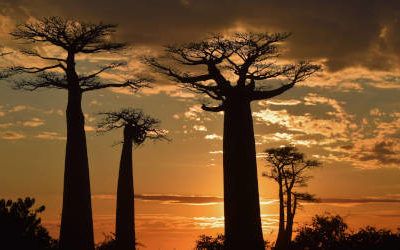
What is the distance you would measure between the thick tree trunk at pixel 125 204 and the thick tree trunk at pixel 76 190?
571cm

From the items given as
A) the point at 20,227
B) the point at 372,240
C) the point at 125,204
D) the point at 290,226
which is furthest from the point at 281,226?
the point at 20,227

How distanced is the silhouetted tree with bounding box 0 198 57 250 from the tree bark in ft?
26.2

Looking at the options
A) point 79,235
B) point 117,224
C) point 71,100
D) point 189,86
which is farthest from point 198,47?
point 117,224

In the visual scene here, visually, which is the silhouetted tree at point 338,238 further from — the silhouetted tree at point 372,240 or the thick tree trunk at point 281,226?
the thick tree trunk at point 281,226

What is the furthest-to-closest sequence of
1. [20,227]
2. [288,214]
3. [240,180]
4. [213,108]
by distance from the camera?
[288,214] → [213,108] → [240,180] → [20,227]

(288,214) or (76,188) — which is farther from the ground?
(76,188)

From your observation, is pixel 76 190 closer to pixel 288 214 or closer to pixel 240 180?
pixel 240 180

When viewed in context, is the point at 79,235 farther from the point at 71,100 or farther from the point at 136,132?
the point at 136,132

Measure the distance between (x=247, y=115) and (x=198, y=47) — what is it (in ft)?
8.88

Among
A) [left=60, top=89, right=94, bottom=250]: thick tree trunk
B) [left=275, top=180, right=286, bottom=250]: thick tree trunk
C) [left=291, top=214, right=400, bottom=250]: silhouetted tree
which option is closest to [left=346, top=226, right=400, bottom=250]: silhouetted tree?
[left=291, top=214, right=400, bottom=250]: silhouetted tree

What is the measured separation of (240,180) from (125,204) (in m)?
10.6

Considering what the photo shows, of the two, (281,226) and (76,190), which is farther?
(281,226)

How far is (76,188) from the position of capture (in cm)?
2112

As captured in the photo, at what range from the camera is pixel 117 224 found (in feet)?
89.4
